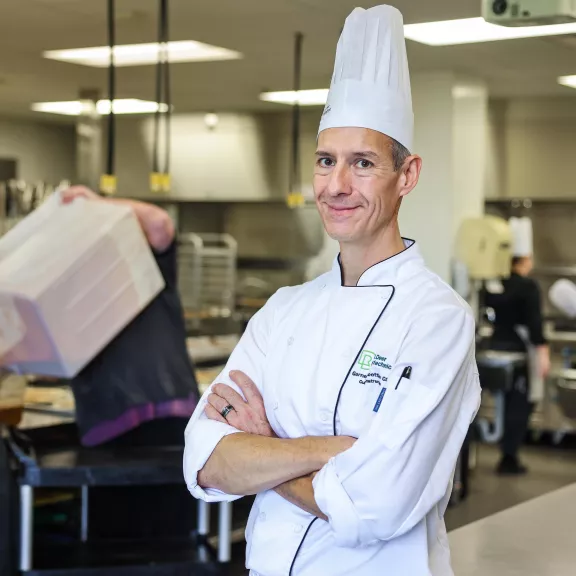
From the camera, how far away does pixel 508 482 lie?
6676 millimetres

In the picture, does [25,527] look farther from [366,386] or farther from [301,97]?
[301,97]

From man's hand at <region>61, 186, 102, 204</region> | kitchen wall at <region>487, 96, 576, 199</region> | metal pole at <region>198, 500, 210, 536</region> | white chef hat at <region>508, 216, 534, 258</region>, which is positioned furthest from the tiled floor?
man's hand at <region>61, 186, 102, 204</region>

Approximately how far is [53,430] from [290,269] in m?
5.46

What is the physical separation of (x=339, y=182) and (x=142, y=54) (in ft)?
17.1

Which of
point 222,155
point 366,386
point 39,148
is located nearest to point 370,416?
point 366,386

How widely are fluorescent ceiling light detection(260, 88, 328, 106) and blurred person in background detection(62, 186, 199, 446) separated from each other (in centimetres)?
461

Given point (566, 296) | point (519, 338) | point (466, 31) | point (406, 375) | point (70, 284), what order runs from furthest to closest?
point (519, 338), point (566, 296), point (466, 31), point (70, 284), point (406, 375)

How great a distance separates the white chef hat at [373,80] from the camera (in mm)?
1681

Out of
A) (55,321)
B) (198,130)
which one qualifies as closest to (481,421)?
(198,130)

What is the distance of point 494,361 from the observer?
22.4 ft

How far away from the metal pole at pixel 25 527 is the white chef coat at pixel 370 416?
1.57 meters

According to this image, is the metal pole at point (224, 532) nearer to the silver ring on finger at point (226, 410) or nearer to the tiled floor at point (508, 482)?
the silver ring on finger at point (226, 410)

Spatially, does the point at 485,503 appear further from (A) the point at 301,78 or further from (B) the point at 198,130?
(B) the point at 198,130

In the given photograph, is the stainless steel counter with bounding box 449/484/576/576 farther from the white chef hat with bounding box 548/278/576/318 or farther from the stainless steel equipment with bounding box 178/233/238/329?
the stainless steel equipment with bounding box 178/233/238/329
